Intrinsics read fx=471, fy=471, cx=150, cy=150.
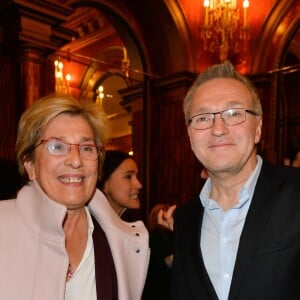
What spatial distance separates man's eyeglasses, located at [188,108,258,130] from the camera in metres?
1.93

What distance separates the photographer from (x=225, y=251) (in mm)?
1854

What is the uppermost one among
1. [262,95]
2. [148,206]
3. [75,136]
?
[262,95]

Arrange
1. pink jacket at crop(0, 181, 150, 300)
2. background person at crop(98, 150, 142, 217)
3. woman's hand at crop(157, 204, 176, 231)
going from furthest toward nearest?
1. background person at crop(98, 150, 142, 217)
2. woman's hand at crop(157, 204, 176, 231)
3. pink jacket at crop(0, 181, 150, 300)

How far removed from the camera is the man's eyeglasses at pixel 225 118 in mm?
1926

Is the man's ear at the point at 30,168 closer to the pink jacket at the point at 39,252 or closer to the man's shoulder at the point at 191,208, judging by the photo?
the pink jacket at the point at 39,252

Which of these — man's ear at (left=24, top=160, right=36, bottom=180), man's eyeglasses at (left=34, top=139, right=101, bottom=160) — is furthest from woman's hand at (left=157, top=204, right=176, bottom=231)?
man's ear at (left=24, top=160, right=36, bottom=180)

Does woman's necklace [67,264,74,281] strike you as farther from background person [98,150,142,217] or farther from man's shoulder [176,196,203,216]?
background person [98,150,142,217]

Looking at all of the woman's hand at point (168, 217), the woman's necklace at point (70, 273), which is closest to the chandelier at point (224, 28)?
the woman's hand at point (168, 217)

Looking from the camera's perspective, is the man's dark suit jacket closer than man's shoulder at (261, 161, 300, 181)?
Yes

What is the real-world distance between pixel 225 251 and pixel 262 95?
6.55 meters

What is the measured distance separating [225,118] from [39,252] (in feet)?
3.01

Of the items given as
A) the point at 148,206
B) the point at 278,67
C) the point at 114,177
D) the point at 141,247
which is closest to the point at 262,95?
the point at 278,67

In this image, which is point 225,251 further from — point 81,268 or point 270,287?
point 81,268

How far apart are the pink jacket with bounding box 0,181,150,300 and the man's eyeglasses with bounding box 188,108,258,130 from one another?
636 mm
